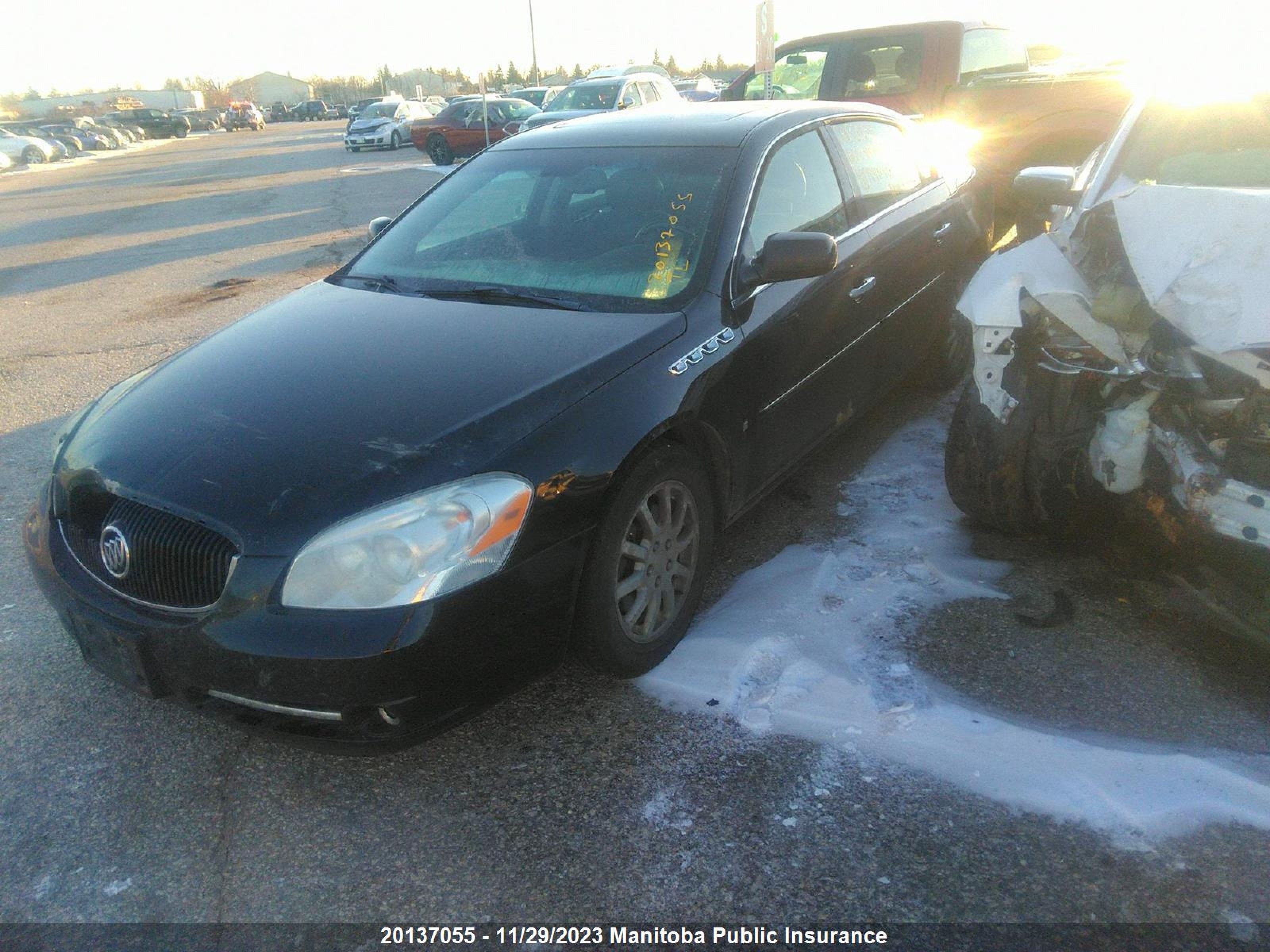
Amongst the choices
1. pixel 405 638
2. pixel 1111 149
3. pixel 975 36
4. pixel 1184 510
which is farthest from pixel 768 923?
pixel 975 36

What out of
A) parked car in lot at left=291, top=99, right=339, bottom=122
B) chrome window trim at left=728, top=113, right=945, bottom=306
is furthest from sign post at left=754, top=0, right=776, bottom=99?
parked car in lot at left=291, top=99, right=339, bottom=122

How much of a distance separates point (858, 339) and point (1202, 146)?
1.56 m

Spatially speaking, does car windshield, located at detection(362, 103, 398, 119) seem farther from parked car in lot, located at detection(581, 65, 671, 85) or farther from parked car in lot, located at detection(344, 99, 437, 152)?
parked car in lot, located at detection(581, 65, 671, 85)

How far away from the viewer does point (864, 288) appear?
386 centimetres

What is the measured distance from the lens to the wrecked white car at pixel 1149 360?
2539mm

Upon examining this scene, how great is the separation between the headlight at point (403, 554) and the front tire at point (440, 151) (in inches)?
830

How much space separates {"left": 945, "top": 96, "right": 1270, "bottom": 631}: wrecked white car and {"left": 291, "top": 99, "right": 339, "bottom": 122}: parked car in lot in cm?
7509

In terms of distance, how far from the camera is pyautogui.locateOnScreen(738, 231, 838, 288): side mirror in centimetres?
304

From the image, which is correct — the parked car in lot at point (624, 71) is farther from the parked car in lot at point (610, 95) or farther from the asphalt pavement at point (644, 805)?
the asphalt pavement at point (644, 805)

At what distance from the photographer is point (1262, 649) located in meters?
2.78

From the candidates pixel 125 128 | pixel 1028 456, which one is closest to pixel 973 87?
pixel 1028 456

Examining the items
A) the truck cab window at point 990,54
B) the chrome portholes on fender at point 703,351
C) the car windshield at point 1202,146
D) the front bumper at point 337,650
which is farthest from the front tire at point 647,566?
the truck cab window at point 990,54

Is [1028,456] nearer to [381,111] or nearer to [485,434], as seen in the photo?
[485,434]

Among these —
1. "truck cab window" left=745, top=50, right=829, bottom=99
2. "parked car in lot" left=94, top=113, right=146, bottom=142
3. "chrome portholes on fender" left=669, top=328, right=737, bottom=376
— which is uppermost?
"truck cab window" left=745, top=50, right=829, bottom=99
